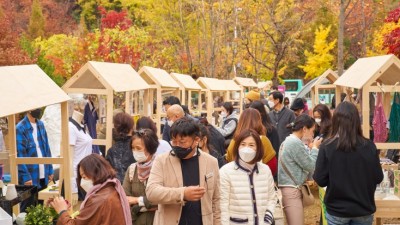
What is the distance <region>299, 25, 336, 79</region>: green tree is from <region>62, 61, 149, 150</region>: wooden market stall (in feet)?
144

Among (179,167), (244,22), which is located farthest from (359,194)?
(244,22)

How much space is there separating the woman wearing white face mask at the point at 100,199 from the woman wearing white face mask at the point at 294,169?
129 inches

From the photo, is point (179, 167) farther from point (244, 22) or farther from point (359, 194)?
point (244, 22)

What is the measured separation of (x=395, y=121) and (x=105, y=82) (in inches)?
170

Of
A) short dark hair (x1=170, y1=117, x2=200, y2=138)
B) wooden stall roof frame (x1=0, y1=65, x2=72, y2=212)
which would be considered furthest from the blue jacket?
short dark hair (x1=170, y1=117, x2=200, y2=138)

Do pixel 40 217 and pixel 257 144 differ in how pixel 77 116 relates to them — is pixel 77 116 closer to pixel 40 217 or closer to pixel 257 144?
pixel 40 217

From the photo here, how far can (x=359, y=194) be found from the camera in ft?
23.1

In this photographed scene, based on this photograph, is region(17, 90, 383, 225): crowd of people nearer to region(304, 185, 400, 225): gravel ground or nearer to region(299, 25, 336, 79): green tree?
region(304, 185, 400, 225): gravel ground

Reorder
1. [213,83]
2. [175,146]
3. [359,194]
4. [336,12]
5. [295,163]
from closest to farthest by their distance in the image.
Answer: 1. [175,146]
2. [359,194]
3. [295,163]
4. [213,83]
5. [336,12]

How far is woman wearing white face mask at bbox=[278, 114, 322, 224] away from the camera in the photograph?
9.06 meters

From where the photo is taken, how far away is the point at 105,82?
12.3 meters

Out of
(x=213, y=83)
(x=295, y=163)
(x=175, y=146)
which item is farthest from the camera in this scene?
A: (x=213, y=83)

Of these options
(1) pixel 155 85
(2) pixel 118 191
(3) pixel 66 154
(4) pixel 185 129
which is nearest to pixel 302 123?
(3) pixel 66 154

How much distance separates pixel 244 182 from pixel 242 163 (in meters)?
0.18
